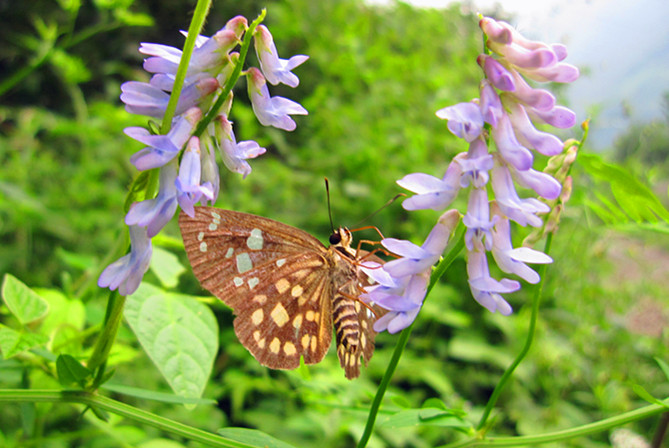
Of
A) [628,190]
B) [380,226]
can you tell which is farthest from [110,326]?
[380,226]

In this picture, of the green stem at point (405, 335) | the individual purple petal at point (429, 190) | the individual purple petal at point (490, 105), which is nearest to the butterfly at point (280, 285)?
the green stem at point (405, 335)

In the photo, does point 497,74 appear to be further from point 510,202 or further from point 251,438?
point 251,438

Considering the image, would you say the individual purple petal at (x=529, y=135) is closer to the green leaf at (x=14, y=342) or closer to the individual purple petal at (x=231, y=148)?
the individual purple petal at (x=231, y=148)

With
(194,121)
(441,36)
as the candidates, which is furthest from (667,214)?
(441,36)

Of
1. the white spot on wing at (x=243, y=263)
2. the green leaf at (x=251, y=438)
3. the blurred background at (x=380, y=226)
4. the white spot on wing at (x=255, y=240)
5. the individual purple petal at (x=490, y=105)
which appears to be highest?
the individual purple petal at (x=490, y=105)

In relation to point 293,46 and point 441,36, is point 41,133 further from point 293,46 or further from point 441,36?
point 441,36

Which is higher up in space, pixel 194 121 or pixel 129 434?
pixel 194 121

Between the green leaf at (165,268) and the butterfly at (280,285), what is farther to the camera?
the green leaf at (165,268)
